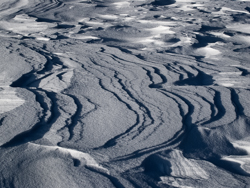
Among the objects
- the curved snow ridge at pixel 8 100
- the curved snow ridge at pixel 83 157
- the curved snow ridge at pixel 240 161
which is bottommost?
the curved snow ridge at pixel 240 161

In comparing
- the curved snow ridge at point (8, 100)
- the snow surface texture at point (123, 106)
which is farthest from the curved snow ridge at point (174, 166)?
the curved snow ridge at point (8, 100)

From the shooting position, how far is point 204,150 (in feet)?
4.23

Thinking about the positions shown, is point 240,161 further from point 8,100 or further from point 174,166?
point 8,100

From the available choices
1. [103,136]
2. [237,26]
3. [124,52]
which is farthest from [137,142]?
[237,26]

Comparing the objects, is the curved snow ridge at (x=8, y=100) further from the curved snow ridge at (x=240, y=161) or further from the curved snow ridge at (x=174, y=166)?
the curved snow ridge at (x=240, y=161)

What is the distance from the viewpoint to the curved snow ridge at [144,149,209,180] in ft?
3.72

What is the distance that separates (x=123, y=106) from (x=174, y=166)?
1.56 feet

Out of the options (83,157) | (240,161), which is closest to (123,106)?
(83,157)

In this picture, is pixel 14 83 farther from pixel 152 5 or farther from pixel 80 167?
pixel 152 5

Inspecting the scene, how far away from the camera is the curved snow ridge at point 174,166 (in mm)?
1133

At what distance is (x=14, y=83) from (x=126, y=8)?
246cm

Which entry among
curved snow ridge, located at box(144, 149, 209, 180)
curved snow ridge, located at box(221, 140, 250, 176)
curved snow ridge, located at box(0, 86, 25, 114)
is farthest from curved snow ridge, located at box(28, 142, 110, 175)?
curved snow ridge, located at box(221, 140, 250, 176)

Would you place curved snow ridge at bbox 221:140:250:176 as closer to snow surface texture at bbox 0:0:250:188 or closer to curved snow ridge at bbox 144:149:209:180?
snow surface texture at bbox 0:0:250:188

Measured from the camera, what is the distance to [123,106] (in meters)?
1.57
